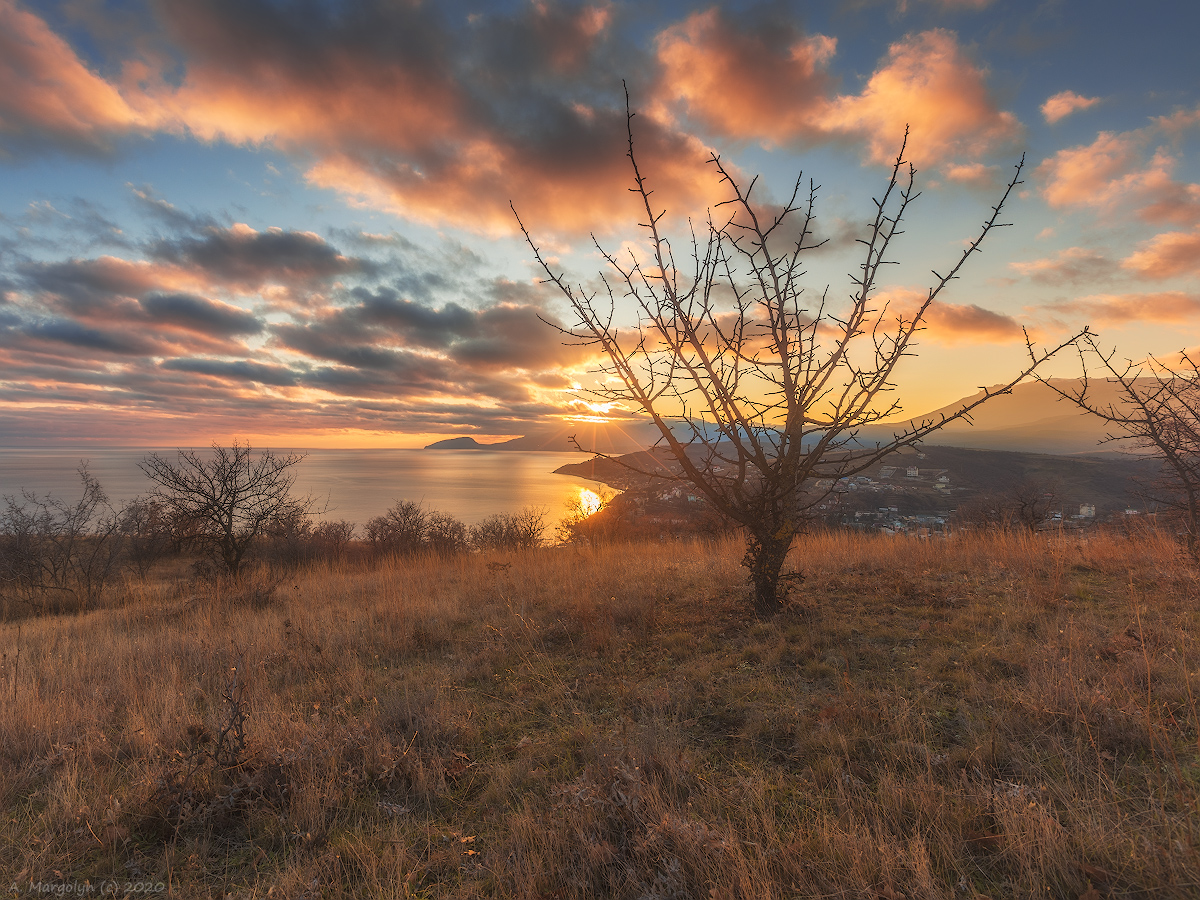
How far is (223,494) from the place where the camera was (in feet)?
36.7

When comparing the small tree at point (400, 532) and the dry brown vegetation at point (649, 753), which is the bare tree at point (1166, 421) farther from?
the small tree at point (400, 532)

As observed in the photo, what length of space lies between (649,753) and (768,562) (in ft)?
9.50

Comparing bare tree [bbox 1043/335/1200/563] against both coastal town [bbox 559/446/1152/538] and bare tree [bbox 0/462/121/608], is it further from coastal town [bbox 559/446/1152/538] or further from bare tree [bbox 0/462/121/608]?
bare tree [bbox 0/462/121/608]

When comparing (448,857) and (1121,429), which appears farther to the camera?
(1121,429)

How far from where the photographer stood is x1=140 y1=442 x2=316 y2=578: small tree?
36.0 ft

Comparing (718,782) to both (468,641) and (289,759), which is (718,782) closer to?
(289,759)

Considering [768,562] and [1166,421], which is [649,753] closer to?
[768,562]

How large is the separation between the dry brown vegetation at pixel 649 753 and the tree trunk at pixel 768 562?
227 millimetres

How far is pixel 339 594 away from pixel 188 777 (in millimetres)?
6995

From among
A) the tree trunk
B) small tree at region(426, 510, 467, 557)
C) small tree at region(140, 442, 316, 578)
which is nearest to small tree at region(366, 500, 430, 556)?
small tree at region(426, 510, 467, 557)

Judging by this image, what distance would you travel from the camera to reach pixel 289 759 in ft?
10.3

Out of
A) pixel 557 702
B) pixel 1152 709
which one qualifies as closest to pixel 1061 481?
pixel 1152 709

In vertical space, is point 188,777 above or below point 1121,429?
below

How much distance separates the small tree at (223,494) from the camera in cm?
1096
